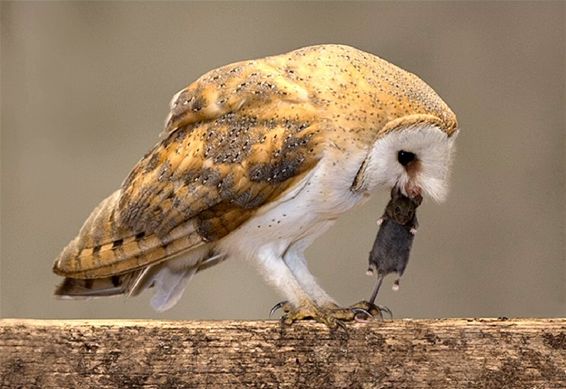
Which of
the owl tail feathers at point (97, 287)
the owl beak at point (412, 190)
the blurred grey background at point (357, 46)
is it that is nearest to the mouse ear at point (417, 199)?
the owl beak at point (412, 190)

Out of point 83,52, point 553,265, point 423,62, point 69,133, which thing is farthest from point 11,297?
point 553,265

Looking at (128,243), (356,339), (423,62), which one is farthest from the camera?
(423,62)

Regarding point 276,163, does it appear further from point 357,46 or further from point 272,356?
point 357,46

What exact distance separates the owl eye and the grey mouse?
0.15 ft

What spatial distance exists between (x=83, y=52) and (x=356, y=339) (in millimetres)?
1209

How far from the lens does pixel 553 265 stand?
7.71ft

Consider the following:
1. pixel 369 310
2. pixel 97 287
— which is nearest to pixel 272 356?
pixel 369 310

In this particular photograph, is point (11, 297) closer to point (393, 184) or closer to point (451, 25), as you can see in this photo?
point (451, 25)

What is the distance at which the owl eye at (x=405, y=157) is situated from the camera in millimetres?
1349

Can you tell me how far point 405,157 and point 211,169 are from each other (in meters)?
0.23

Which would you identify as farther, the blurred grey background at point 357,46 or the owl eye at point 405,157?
the blurred grey background at point 357,46

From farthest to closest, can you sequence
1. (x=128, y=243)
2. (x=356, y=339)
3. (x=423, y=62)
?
(x=423, y=62), (x=128, y=243), (x=356, y=339)

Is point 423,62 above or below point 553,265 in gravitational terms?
above

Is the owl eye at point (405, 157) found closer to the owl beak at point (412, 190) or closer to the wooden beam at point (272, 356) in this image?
the owl beak at point (412, 190)
